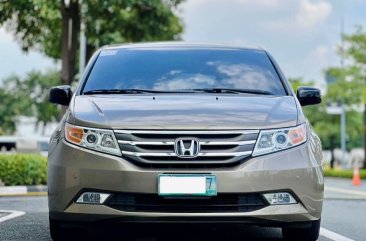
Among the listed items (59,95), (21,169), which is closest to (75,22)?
(21,169)

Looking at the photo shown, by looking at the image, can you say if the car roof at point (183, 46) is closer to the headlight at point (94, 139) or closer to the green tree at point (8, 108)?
the headlight at point (94, 139)

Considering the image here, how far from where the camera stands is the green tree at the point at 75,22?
54.9ft

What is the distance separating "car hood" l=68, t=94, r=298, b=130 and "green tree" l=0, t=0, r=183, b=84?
1130 centimetres

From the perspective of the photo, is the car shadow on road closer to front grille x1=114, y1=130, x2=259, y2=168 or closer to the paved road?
the paved road

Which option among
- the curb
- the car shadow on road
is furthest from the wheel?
the curb

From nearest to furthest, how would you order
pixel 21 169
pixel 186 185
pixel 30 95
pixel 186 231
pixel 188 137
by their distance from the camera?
1. pixel 186 185
2. pixel 188 137
3. pixel 186 231
4. pixel 21 169
5. pixel 30 95

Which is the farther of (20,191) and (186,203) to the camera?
(20,191)

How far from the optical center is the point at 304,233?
5.13 m

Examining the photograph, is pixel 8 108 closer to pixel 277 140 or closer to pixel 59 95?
pixel 59 95

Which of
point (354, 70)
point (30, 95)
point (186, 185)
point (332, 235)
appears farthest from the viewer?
point (30, 95)

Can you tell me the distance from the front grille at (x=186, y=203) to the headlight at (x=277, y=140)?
1.00ft

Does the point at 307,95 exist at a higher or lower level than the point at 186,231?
higher

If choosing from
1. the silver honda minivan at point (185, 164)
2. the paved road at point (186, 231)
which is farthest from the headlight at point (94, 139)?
the paved road at point (186, 231)

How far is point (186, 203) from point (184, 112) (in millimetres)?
627
